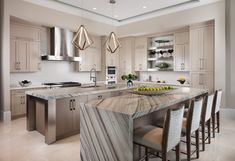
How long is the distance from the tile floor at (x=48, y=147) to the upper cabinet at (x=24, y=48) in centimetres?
192

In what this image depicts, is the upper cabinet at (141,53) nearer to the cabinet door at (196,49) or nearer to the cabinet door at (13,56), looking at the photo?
the cabinet door at (196,49)

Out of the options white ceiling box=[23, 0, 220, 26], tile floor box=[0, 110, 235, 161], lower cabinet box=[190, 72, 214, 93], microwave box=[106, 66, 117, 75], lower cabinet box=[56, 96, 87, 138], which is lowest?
tile floor box=[0, 110, 235, 161]

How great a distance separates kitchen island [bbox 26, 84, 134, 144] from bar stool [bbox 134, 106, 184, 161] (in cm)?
171

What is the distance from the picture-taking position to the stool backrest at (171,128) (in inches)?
72.6

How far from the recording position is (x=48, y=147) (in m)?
3.03

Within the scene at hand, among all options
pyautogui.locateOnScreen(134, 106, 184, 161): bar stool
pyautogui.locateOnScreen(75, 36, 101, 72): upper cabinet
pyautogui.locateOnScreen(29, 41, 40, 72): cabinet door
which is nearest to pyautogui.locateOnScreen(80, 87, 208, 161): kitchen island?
pyautogui.locateOnScreen(134, 106, 184, 161): bar stool

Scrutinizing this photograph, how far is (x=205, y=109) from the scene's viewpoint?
2.79m

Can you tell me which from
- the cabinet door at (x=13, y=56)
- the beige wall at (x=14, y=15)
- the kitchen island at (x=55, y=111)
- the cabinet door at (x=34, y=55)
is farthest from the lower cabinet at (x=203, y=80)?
the cabinet door at (x=13, y=56)

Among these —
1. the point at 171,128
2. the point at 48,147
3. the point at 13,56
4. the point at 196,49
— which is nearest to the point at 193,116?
the point at 171,128

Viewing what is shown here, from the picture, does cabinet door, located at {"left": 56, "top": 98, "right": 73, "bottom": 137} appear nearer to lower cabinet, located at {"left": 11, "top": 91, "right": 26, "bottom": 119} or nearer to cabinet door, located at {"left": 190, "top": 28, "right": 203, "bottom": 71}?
lower cabinet, located at {"left": 11, "top": 91, "right": 26, "bottom": 119}

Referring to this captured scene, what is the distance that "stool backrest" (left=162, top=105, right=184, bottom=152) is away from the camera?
184cm

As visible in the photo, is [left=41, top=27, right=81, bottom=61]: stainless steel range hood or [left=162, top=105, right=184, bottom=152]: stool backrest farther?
[left=41, top=27, right=81, bottom=61]: stainless steel range hood

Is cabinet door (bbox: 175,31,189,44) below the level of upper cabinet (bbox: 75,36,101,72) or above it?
above

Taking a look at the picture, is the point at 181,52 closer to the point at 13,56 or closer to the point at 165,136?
the point at 165,136
